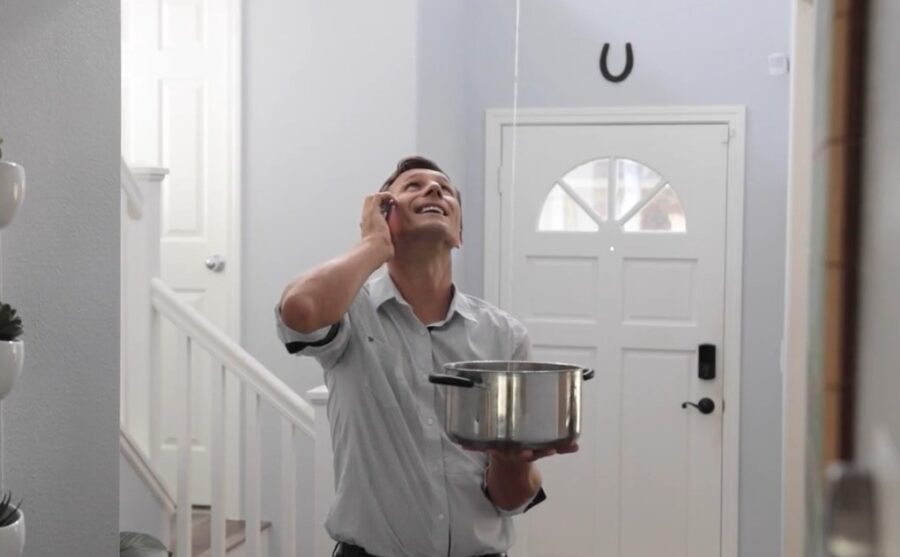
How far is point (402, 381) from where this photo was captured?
69.7 inches

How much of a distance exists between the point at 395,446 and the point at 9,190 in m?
0.68

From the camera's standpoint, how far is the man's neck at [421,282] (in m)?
1.86

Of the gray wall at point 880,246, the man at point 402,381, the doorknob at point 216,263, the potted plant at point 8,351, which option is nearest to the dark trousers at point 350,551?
the man at point 402,381

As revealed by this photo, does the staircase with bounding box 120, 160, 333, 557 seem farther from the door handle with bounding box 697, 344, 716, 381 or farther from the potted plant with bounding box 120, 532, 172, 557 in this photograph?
the door handle with bounding box 697, 344, 716, 381

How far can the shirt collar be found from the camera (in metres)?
1.83

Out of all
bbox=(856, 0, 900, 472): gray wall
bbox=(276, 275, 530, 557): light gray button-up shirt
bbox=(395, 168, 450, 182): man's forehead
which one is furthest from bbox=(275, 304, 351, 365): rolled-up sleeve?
bbox=(856, 0, 900, 472): gray wall

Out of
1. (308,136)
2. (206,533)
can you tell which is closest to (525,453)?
(206,533)

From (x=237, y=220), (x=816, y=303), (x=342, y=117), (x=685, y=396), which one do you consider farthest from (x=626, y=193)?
(x=816, y=303)

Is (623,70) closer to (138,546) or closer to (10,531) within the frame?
(138,546)

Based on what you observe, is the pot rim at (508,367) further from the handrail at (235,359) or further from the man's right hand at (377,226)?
the handrail at (235,359)

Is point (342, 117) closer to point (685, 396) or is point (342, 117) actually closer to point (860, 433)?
point (685, 396)

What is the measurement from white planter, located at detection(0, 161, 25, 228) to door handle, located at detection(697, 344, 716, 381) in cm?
329

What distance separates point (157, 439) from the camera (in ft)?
10.7

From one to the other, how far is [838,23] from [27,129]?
1.52 m
